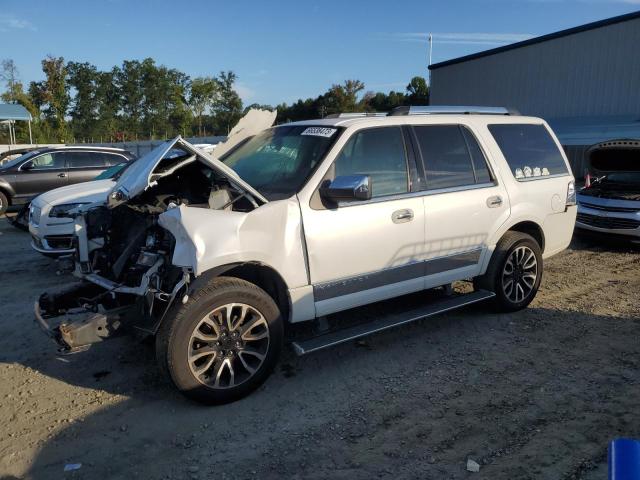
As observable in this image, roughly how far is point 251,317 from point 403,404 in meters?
1.26

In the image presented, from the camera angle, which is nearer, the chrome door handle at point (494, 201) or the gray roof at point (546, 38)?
the chrome door handle at point (494, 201)

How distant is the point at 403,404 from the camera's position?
3.70m

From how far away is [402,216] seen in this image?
4328 mm

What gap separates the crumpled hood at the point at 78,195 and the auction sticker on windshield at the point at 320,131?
364 cm

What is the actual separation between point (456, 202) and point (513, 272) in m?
1.19

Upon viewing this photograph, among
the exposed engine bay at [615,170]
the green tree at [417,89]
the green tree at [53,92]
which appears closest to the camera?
the exposed engine bay at [615,170]

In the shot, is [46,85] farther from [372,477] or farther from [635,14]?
[372,477]

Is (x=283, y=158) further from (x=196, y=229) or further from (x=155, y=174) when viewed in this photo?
(x=196, y=229)

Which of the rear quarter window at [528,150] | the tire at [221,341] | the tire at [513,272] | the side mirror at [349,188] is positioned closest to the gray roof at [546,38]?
the rear quarter window at [528,150]

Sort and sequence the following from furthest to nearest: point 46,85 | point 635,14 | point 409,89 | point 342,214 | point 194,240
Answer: point 409,89, point 46,85, point 635,14, point 342,214, point 194,240

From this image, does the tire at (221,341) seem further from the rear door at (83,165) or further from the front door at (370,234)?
the rear door at (83,165)

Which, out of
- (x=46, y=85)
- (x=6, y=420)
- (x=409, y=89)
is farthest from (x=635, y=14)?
→ (x=46, y=85)

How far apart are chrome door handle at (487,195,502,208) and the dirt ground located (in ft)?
3.94

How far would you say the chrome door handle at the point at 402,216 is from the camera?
14.1 feet
